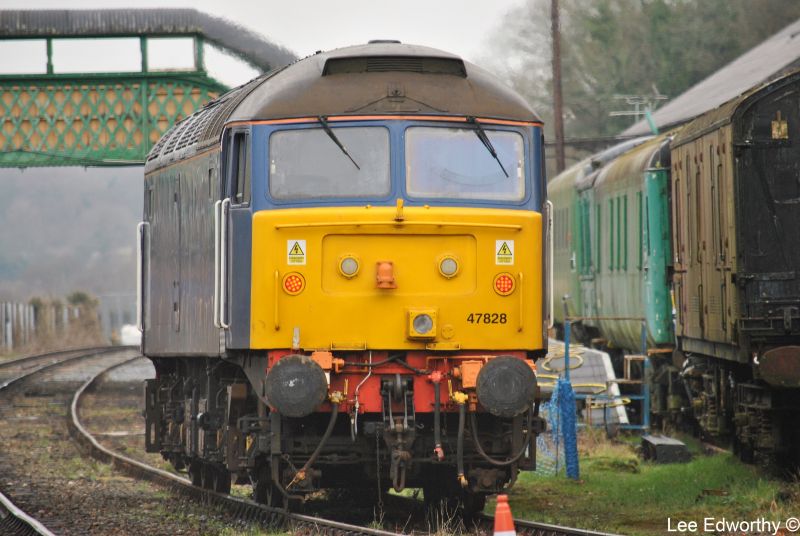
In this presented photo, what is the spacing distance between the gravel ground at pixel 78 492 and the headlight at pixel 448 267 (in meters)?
2.47

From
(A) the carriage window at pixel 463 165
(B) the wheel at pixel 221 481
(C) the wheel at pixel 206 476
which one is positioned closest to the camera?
(A) the carriage window at pixel 463 165

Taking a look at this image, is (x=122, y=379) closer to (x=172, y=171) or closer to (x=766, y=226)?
(x=172, y=171)

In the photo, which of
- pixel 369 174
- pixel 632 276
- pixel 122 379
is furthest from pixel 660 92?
pixel 369 174

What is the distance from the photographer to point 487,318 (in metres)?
11.2

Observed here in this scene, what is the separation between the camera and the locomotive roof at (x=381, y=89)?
11.2 metres

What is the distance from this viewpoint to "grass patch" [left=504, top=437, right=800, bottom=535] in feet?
39.6

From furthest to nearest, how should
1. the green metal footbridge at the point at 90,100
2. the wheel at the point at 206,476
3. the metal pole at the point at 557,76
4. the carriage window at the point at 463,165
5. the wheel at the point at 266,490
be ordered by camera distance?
the metal pole at the point at 557,76
the green metal footbridge at the point at 90,100
the wheel at the point at 206,476
the wheel at the point at 266,490
the carriage window at the point at 463,165

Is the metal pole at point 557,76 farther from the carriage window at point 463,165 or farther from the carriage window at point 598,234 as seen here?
the carriage window at point 463,165

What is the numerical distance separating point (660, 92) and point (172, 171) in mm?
52658

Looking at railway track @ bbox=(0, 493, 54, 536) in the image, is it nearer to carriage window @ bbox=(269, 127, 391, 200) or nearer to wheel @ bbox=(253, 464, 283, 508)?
wheel @ bbox=(253, 464, 283, 508)

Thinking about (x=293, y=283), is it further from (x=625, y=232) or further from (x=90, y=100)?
(x=90, y=100)

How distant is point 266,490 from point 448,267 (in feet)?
9.47

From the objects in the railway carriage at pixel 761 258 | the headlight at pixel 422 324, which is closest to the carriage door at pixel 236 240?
the headlight at pixel 422 324

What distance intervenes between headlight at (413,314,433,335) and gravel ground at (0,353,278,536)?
205 cm
